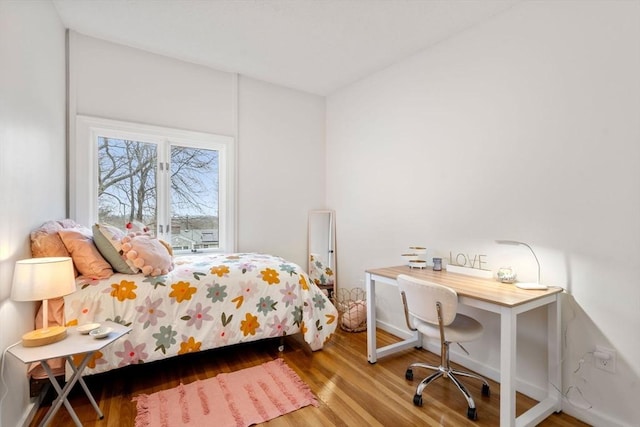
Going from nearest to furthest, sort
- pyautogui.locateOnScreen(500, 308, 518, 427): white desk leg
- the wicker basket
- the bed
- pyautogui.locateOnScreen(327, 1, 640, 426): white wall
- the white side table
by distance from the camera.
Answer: the white side table
pyautogui.locateOnScreen(500, 308, 518, 427): white desk leg
pyautogui.locateOnScreen(327, 1, 640, 426): white wall
the bed
the wicker basket

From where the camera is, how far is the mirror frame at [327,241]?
3.91 meters

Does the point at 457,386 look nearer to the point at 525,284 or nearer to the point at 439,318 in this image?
the point at 439,318

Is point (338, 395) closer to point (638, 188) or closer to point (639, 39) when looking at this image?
point (638, 188)

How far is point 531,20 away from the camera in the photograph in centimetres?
211

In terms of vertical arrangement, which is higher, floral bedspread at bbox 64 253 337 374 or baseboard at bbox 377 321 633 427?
floral bedspread at bbox 64 253 337 374

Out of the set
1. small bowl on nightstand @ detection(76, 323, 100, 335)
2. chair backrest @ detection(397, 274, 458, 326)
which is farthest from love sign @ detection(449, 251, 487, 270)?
small bowl on nightstand @ detection(76, 323, 100, 335)

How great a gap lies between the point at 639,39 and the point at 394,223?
6.64 ft

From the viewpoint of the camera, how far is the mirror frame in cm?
391

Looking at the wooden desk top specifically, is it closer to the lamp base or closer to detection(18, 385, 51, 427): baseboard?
the lamp base

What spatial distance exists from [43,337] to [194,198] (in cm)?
202

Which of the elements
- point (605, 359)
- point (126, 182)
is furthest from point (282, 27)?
point (605, 359)

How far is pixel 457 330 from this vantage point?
197 cm

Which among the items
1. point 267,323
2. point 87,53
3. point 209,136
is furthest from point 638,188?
point 87,53

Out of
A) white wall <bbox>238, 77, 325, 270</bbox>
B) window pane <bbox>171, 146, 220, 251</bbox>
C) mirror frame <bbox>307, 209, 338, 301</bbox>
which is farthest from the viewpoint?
mirror frame <bbox>307, 209, 338, 301</bbox>
